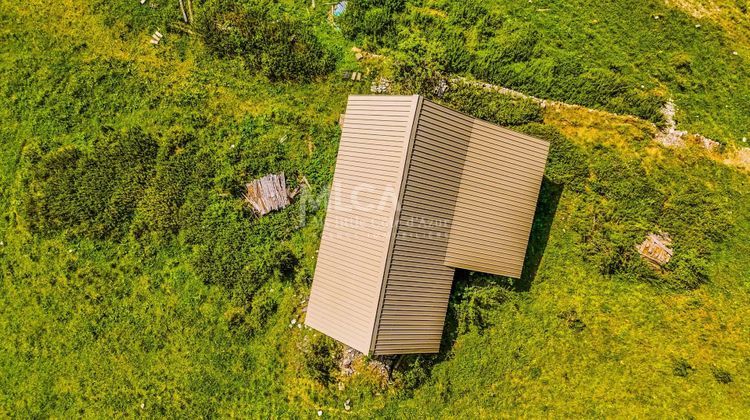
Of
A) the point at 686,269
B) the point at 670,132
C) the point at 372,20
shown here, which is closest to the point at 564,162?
the point at 670,132

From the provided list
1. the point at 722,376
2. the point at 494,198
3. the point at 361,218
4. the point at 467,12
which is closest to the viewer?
the point at 361,218

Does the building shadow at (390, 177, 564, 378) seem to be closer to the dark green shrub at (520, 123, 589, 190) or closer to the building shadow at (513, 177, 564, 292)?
the building shadow at (513, 177, 564, 292)

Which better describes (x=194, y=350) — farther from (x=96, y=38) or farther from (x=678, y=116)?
(x=678, y=116)

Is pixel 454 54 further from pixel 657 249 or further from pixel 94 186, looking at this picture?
pixel 94 186

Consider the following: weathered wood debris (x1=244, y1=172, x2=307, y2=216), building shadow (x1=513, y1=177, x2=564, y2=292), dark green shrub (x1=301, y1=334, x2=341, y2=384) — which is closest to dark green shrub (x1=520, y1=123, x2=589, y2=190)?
building shadow (x1=513, y1=177, x2=564, y2=292)

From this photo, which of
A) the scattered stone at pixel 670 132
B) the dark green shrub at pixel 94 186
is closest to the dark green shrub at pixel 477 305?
the scattered stone at pixel 670 132

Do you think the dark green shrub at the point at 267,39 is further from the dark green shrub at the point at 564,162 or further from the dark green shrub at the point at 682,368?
the dark green shrub at the point at 682,368
